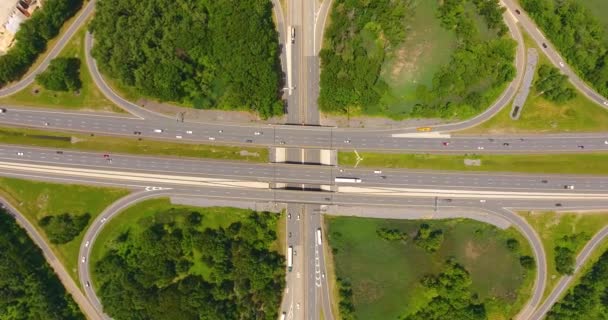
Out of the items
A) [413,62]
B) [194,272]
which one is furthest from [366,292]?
[413,62]

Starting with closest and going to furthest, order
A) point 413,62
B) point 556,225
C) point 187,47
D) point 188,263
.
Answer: point 187,47, point 188,263, point 413,62, point 556,225

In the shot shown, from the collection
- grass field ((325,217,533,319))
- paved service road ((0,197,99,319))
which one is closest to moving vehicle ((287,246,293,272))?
grass field ((325,217,533,319))

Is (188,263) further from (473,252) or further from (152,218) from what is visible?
(473,252)

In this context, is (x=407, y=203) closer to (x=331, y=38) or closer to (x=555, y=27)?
(x=331, y=38)

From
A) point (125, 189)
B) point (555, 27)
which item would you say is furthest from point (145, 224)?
point (555, 27)

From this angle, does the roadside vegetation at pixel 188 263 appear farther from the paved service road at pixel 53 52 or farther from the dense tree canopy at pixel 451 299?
the paved service road at pixel 53 52

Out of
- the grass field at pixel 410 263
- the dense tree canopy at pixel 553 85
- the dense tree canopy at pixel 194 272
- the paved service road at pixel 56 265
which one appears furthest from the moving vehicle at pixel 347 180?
the paved service road at pixel 56 265
